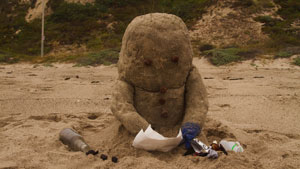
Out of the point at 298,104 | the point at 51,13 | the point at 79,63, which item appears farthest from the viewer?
the point at 51,13

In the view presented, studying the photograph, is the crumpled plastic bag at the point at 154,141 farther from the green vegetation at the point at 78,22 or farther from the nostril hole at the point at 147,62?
the green vegetation at the point at 78,22

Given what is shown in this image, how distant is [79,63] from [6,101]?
618 cm

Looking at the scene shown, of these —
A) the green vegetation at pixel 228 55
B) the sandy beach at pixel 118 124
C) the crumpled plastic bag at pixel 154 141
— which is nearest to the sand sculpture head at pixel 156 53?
the crumpled plastic bag at pixel 154 141

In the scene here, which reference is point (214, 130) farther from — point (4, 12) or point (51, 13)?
point (4, 12)

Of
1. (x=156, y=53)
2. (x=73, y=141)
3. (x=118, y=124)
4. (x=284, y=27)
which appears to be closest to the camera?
(x=156, y=53)

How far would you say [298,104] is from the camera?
560 cm

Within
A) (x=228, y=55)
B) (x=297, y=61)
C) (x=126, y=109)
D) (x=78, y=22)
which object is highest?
(x=126, y=109)

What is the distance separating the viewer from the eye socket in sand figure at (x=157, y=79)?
2957 millimetres

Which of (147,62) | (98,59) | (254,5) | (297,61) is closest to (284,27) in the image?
(254,5)

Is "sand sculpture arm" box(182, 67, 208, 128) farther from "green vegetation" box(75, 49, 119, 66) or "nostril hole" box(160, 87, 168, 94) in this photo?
"green vegetation" box(75, 49, 119, 66)

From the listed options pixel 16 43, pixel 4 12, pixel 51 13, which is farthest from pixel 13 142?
pixel 4 12

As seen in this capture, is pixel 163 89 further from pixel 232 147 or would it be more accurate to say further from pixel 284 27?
pixel 284 27

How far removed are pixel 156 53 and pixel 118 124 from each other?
1083mm

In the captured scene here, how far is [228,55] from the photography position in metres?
11.5
